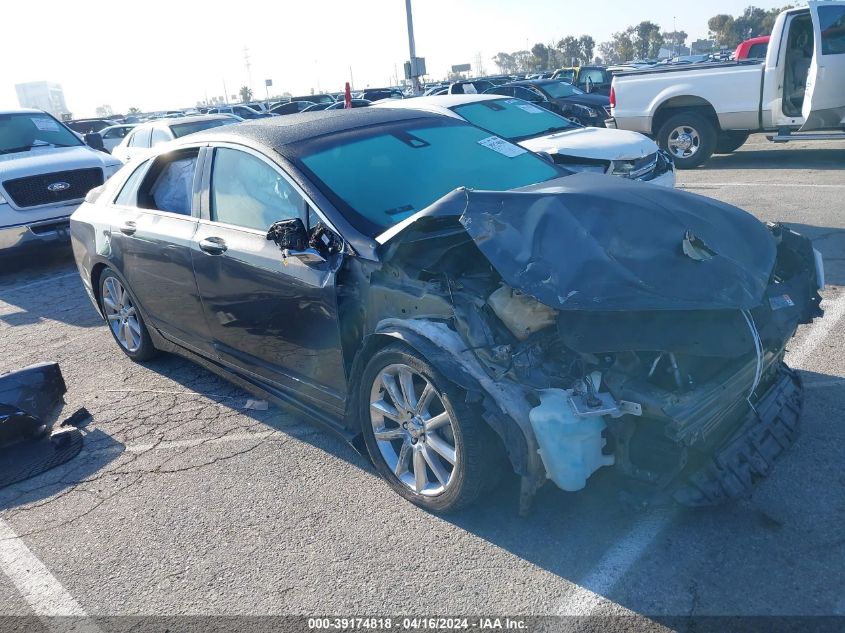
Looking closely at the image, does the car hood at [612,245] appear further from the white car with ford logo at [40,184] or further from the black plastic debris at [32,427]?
the white car with ford logo at [40,184]

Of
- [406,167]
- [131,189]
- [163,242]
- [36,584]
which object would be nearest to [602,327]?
[406,167]

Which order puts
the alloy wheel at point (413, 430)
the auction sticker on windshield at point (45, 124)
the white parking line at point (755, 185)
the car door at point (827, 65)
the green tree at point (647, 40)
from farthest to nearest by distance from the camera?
the green tree at point (647, 40), the auction sticker on windshield at point (45, 124), the car door at point (827, 65), the white parking line at point (755, 185), the alloy wheel at point (413, 430)

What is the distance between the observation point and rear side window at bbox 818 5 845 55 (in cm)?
1055

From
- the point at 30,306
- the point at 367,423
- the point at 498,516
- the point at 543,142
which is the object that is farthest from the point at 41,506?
the point at 543,142

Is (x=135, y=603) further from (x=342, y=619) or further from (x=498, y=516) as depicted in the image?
(x=498, y=516)

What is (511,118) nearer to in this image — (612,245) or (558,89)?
(612,245)

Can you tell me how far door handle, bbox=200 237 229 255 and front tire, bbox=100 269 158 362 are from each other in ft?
4.48

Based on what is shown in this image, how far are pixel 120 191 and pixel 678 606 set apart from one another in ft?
15.3

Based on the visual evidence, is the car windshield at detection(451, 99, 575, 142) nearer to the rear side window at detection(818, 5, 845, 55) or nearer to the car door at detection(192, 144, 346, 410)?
the rear side window at detection(818, 5, 845, 55)

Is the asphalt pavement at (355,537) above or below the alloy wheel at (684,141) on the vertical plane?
below

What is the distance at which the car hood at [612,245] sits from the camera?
293 centimetres

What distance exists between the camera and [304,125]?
4332 mm

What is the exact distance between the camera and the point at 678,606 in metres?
2.69

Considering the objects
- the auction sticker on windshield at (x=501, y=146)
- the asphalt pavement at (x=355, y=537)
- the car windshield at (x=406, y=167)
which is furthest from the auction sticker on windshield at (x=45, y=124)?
the auction sticker on windshield at (x=501, y=146)
